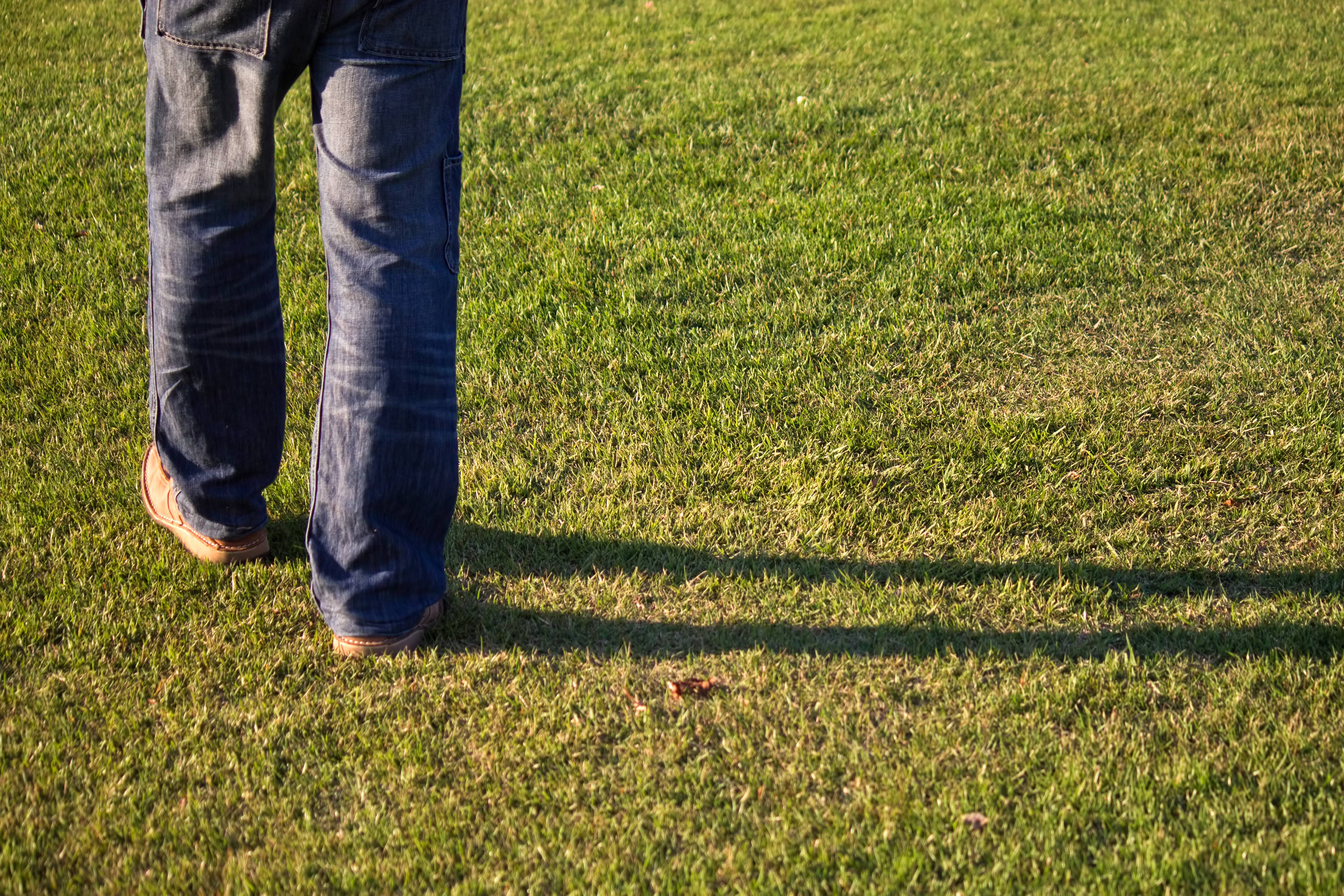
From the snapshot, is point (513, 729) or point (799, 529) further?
point (799, 529)

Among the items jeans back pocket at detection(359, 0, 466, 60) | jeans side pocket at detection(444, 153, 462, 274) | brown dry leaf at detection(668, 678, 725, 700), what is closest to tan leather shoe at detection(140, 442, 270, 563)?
jeans side pocket at detection(444, 153, 462, 274)

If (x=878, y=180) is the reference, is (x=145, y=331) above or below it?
below

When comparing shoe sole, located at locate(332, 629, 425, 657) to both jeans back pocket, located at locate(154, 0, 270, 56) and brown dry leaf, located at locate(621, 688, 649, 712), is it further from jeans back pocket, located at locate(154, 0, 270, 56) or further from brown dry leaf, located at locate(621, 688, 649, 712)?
jeans back pocket, located at locate(154, 0, 270, 56)

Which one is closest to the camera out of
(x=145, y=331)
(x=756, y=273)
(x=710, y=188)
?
(x=145, y=331)

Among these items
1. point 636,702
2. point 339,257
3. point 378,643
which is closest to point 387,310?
point 339,257

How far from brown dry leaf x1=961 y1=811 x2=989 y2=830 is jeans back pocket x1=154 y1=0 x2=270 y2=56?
6.82ft

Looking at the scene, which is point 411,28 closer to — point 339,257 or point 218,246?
point 339,257

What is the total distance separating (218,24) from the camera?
2.30 metres

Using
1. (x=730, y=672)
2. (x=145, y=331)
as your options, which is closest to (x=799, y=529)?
(x=730, y=672)

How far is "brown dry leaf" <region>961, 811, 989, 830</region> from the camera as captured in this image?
226 centimetres

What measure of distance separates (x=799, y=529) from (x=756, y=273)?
5.47 ft

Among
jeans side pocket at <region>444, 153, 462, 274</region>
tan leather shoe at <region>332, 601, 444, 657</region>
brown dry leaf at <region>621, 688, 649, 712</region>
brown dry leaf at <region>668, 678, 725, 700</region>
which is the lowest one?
brown dry leaf at <region>621, 688, 649, 712</region>

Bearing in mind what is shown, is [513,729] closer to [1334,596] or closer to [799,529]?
[799,529]

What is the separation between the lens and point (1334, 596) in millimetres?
2961
